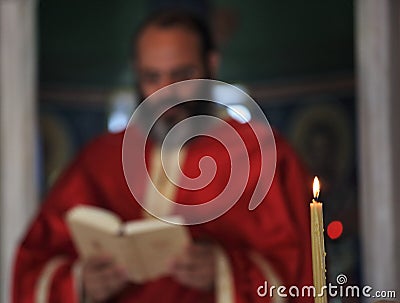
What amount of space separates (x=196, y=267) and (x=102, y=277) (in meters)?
0.40

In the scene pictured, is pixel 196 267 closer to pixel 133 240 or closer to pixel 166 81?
pixel 133 240

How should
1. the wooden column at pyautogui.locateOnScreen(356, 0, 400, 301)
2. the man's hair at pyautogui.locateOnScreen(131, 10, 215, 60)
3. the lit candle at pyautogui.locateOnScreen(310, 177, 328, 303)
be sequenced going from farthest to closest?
the man's hair at pyautogui.locateOnScreen(131, 10, 215, 60)
the wooden column at pyautogui.locateOnScreen(356, 0, 400, 301)
the lit candle at pyautogui.locateOnScreen(310, 177, 328, 303)

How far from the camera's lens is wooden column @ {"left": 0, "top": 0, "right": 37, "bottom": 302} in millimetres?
4195

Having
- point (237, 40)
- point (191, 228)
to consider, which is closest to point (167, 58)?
point (237, 40)

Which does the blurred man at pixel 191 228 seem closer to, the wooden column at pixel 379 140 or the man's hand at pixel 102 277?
the man's hand at pixel 102 277

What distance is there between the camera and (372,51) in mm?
3717

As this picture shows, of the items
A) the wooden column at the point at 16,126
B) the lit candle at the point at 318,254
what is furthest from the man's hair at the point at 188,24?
the lit candle at the point at 318,254

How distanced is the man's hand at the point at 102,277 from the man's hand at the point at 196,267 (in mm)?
230

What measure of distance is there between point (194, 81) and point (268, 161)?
0.51m

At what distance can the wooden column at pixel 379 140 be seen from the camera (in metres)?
3.71

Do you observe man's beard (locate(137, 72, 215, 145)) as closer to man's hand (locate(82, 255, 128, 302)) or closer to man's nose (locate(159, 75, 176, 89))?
man's nose (locate(159, 75, 176, 89))

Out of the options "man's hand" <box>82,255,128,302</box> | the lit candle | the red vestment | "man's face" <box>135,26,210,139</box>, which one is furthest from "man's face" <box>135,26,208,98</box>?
the lit candle

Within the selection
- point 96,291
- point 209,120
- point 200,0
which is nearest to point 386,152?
point 209,120

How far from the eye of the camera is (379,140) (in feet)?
12.2
